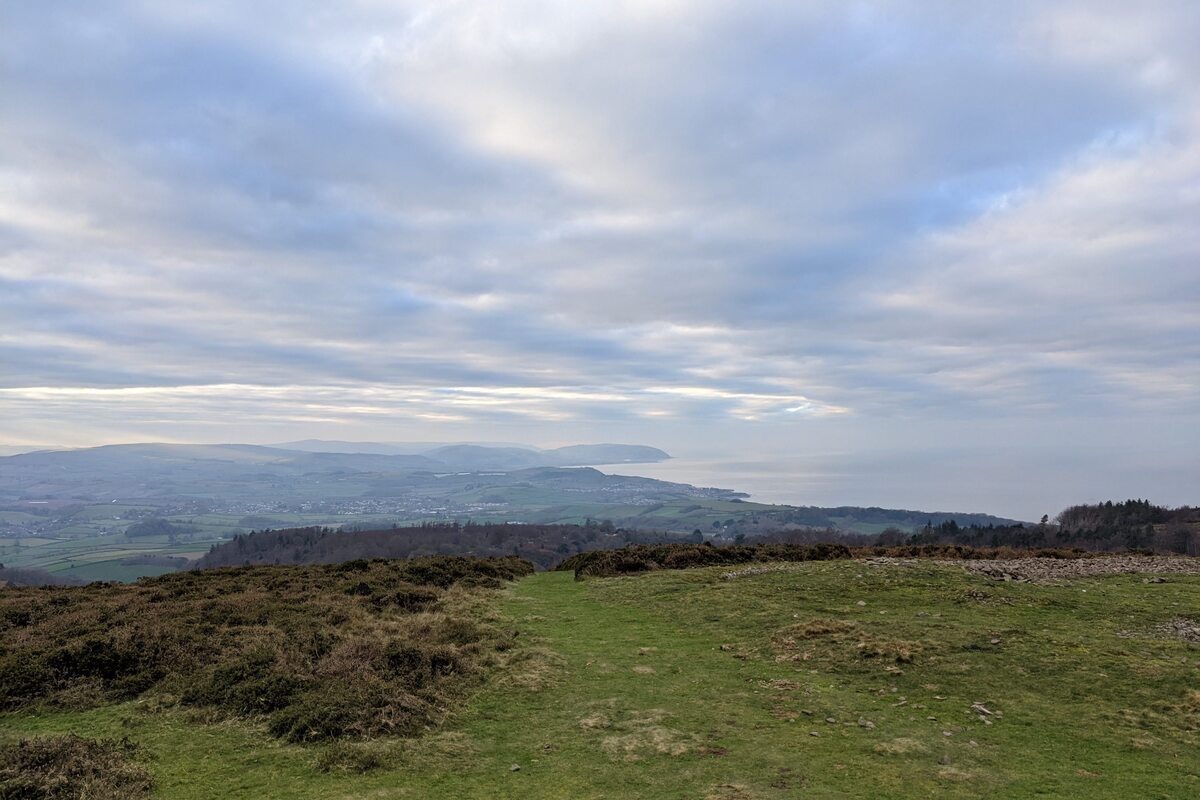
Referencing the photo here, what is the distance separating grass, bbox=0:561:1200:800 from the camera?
7555 mm

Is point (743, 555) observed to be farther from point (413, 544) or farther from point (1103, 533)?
point (413, 544)

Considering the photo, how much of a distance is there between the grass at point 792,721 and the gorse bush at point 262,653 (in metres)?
0.61

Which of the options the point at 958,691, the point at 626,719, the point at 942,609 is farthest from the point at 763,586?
the point at 626,719

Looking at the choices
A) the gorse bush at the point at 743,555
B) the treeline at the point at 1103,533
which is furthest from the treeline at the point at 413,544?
the gorse bush at the point at 743,555

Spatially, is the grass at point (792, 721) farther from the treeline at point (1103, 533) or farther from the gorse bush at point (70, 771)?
the treeline at point (1103, 533)

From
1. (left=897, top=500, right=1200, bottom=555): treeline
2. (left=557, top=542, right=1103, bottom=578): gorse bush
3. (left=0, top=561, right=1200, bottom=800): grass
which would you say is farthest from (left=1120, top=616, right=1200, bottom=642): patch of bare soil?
(left=897, top=500, right=1200, bottom=555): treeline

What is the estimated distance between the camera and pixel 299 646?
42.5 ft

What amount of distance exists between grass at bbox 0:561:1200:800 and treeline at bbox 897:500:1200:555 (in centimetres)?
5544

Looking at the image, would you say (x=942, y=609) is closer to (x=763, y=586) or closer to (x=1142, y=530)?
(x=763, y=586)

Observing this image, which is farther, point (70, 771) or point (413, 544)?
point (413, 544)

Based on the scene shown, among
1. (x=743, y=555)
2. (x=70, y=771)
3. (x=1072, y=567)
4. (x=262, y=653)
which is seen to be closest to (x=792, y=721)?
(x=70, y=771)

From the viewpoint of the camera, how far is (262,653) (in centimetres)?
1212

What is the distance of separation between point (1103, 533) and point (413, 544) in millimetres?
94391

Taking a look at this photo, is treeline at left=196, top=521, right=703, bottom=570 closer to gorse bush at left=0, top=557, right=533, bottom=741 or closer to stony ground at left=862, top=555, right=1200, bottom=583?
stony ground at left=862, top=555, right=1200, bottom=583
